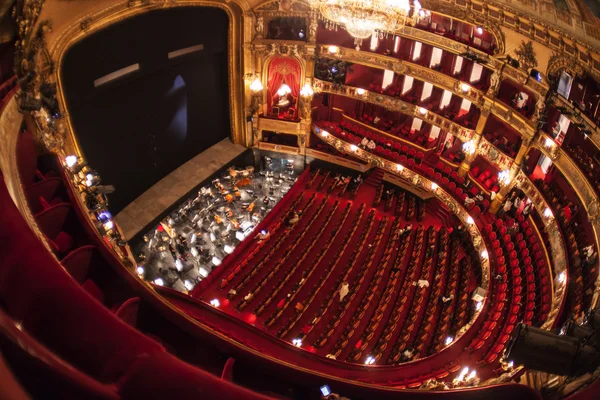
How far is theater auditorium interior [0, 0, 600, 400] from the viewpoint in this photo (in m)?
4.96

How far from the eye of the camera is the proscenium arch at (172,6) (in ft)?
40.4

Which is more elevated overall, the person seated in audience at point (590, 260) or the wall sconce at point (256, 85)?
the wall sconce at point (256, 85)

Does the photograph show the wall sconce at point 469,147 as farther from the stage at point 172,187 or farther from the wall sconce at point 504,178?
the stage at point 172,187

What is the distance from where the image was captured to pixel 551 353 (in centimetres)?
489

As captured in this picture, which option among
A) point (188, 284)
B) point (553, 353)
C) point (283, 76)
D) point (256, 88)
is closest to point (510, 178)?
point (283, 76)

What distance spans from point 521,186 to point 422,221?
469 centimetres

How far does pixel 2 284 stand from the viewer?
11.8ft

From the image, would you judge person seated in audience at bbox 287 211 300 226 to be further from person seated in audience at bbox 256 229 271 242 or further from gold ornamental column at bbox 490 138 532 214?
gold ornamental column at bbox 490 138 532 214

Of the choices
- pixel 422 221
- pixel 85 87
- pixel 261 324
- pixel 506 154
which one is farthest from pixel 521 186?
pixel 85 87

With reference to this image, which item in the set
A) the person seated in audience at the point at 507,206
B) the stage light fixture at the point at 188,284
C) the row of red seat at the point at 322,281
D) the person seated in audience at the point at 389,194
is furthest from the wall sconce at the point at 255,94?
the person seated in audience at the point at 507,206

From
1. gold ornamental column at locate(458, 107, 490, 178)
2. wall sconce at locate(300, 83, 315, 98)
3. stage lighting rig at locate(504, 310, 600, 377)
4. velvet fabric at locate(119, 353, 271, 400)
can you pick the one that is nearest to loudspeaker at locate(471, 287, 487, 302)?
gold ornamental column at locate(458, 107, 490, 178)

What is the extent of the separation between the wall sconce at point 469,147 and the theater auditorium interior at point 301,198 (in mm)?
380

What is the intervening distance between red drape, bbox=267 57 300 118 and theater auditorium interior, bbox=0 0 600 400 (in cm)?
10

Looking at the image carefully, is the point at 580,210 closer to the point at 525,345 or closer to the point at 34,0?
the point at 525,345
